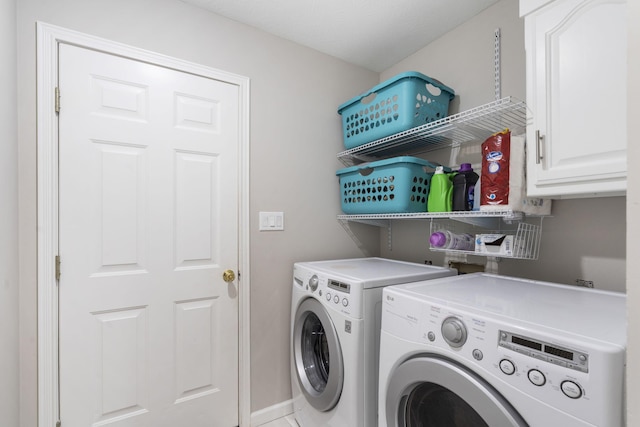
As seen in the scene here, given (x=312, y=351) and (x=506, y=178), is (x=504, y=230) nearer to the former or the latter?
(x=506, y=178)

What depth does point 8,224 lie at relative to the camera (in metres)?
1.16

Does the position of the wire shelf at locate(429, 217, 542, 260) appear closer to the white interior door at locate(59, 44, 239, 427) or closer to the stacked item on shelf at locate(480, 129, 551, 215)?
the stacked item on shelf at locate(480, 129, 551, 215)

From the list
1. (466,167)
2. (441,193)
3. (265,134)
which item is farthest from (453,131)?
(265,134)

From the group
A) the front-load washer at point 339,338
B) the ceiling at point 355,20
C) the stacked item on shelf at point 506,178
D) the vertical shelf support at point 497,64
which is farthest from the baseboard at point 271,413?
the ceiling at point 355,20

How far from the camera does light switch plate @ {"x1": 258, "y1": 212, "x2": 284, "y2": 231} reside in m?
1.88

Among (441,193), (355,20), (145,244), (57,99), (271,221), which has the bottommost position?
(145,244)

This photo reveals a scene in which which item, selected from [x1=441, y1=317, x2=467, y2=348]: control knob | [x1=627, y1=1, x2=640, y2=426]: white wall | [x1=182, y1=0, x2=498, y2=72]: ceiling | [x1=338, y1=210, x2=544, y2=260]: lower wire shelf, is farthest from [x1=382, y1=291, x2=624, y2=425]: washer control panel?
[x1=182, y1=0, x2=498, y2=72]: ceiling

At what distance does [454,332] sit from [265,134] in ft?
4.96

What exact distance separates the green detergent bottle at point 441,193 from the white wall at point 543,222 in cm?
30

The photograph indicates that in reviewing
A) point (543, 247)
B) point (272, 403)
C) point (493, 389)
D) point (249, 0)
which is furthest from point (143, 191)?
point (543, 247)

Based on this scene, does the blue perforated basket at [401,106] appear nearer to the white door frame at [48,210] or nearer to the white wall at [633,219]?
the white wall at [633,219]

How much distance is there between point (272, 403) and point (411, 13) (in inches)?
96.8

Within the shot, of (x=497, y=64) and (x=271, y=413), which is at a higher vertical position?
(x=497, y=64)

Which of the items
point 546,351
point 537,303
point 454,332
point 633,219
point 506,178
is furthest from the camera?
point 506,178
